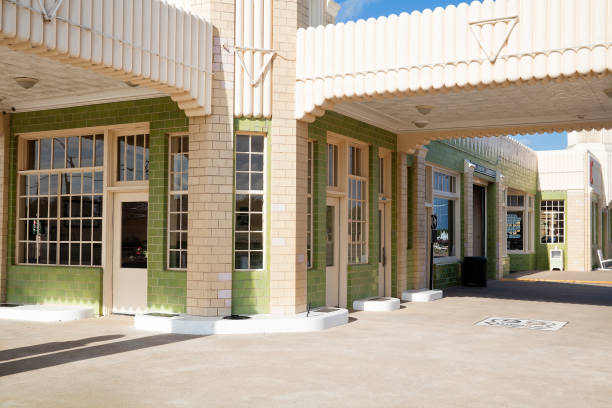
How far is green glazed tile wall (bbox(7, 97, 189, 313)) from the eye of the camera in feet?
35.6

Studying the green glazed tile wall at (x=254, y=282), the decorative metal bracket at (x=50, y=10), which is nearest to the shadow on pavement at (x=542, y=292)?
the green glazed tile wall at (x=254, y=282)

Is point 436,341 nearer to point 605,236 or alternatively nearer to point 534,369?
point 534,369

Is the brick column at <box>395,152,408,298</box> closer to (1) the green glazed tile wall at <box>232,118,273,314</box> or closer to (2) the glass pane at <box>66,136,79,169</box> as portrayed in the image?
(1) the green glazed tile wall at <box>232,118,273,314</box>

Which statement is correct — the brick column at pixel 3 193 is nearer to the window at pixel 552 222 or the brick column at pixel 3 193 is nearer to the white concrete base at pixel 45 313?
the white concrete base at pixel 45 313

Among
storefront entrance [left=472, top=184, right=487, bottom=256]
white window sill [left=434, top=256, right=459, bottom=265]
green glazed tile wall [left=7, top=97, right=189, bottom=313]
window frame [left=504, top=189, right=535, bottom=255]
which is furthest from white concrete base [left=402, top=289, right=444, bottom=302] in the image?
window frame [left=504, top=189, right=535, bottom=255]

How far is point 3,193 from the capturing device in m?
12.5

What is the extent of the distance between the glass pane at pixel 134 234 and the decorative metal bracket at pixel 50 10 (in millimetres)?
4569

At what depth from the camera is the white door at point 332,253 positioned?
12.4 meters

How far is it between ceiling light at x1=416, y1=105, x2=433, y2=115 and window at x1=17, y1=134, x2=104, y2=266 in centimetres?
600

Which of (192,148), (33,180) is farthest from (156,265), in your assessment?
(33,180)

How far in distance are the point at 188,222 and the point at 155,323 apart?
1715mm

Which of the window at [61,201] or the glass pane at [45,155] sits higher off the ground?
the glass pane at [45,155]

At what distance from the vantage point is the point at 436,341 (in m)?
9.06

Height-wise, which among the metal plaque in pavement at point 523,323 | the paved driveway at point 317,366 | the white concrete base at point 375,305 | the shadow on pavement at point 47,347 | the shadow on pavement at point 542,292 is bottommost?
the shadow on pavement at point 542,292
